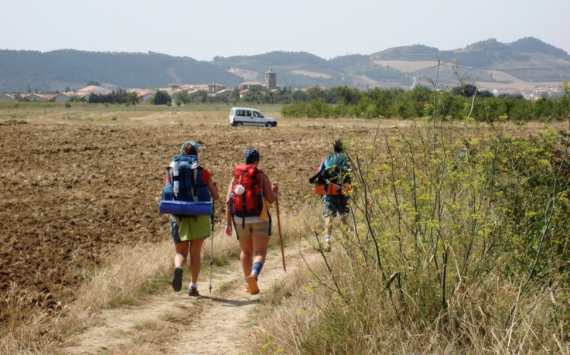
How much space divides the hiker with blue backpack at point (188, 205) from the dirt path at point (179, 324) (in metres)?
0.30

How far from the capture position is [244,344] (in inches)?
234

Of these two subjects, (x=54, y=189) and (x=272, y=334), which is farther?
(x=54, y=189)

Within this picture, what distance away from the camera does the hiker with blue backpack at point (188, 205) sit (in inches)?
295

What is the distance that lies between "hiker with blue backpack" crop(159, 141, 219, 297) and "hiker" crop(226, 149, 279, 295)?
0.32m

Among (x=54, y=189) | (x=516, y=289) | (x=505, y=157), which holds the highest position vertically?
(x=505, y=157)

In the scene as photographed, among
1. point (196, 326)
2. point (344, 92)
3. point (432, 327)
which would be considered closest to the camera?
point (432, 327)

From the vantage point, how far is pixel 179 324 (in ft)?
22.4

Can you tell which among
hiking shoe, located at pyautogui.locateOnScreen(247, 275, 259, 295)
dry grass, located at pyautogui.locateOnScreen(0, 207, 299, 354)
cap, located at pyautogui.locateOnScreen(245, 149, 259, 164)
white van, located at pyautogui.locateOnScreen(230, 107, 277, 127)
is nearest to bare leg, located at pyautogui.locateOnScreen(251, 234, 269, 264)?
hiking shoe, located at pyautogui.locateOnScreen(247, 275, 259, 295)

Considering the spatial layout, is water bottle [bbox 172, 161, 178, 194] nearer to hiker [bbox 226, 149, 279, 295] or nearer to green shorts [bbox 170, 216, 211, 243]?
green shorts [bbox 170, 216, 211, 243]

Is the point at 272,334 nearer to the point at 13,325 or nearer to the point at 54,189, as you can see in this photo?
the point at 13,325

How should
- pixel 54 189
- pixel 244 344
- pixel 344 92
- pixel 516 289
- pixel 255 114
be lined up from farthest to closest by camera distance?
pixel 344 92 < pixel 255 114 < pixel 54 189 < pixel 244 344 < pixel 516 289

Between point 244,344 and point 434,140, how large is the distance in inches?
98.0

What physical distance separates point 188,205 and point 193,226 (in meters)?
0.37

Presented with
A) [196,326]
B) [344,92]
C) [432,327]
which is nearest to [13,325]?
[196,326]
